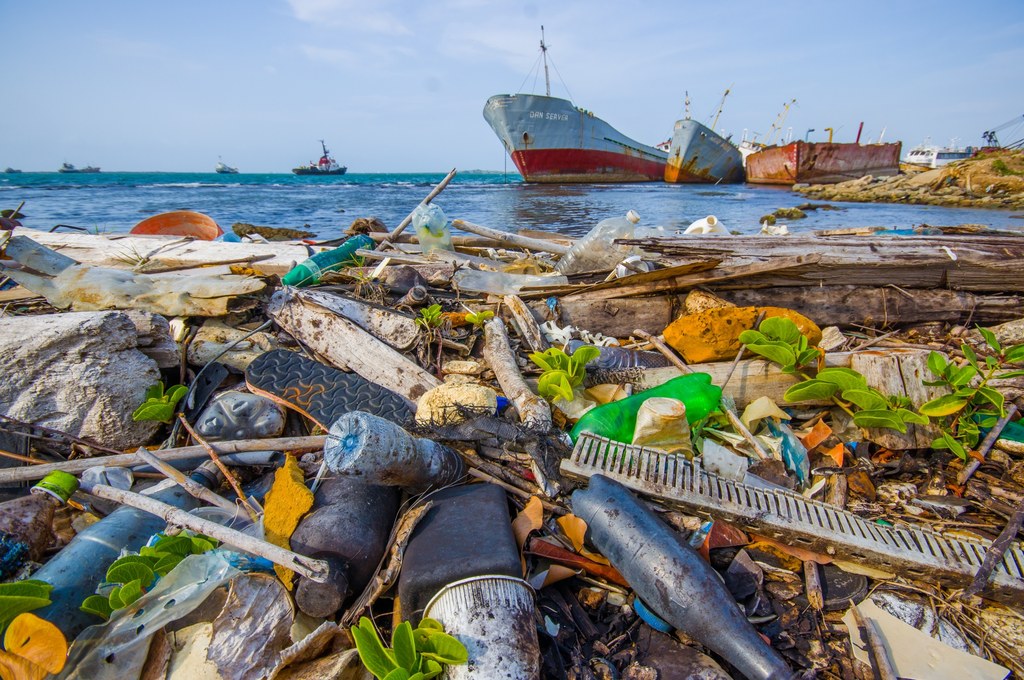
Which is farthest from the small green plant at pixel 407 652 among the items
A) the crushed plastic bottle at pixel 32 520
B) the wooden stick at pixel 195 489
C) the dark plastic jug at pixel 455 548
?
the crushed plastic bottle at pixel 32 520

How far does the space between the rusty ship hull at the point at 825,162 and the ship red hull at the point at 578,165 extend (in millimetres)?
8955

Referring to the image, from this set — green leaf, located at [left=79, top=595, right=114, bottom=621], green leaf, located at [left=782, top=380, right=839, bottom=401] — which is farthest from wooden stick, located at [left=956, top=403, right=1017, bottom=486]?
green leaf, located at [left=79, top=595, right=114, bottom=621]

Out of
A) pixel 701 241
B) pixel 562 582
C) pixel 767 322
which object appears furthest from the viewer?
pixel 701 241

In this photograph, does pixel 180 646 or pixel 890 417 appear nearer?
pixel 180 646

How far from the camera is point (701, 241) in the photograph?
344cm

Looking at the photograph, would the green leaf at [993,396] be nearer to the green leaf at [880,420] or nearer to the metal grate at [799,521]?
the green leaf at [880,420]

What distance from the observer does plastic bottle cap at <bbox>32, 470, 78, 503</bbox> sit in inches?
68.6

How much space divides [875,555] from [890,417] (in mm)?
718

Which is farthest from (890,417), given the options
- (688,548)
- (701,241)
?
(701,241)

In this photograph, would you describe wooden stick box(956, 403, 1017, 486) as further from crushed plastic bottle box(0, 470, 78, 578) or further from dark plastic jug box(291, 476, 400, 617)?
crushed plastic bottle box(0, 470, 78, 578)

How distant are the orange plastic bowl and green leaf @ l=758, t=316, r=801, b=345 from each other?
6768 millimetres

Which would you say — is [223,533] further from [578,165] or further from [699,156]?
[699,156]

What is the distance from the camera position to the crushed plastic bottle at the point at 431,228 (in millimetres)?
4586

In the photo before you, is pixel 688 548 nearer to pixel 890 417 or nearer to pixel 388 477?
pixel 388 477
